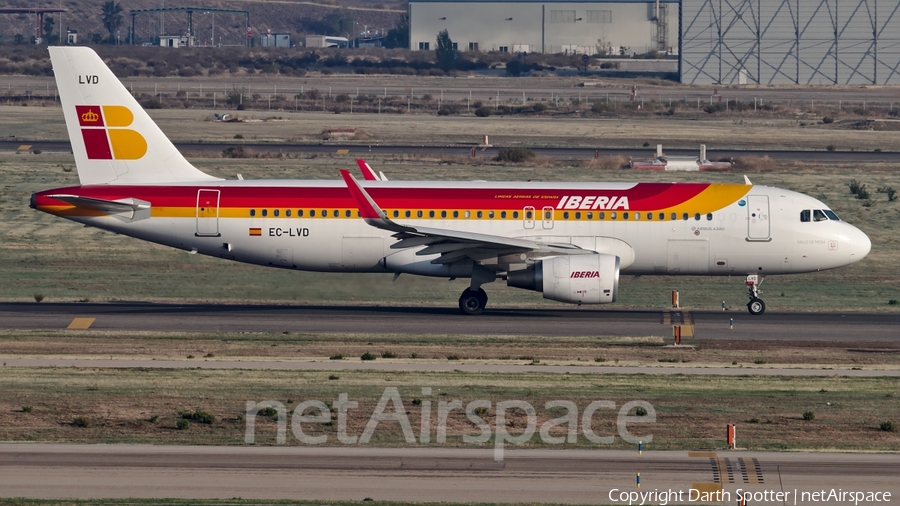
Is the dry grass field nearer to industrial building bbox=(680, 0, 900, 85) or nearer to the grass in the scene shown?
industrial building bbox=(680, 0, 900, 85)

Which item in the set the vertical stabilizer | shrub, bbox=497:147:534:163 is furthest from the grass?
shrub, bbox=497:147:534:163

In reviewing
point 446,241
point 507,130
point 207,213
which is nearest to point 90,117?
point 207,213

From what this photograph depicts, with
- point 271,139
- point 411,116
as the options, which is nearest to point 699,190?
point 271,139

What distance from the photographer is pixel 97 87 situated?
35.8 meters

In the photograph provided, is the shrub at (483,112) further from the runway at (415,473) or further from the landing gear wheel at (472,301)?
the runway at (415,473)

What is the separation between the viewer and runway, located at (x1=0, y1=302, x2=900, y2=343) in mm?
32844

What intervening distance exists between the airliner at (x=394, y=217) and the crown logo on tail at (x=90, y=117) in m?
0.03

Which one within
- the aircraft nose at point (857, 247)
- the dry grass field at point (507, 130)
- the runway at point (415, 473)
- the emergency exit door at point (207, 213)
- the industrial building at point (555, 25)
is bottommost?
the runway at point (415, 473)

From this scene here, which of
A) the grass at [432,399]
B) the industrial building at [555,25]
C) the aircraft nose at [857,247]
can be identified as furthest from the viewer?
the industrial building at [555,25]

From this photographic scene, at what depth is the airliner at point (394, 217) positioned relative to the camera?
35.3m

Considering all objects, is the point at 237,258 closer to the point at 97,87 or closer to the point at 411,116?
the point at 97,87

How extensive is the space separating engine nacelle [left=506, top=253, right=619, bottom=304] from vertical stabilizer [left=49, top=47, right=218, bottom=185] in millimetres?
11648

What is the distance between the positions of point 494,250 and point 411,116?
60.5m

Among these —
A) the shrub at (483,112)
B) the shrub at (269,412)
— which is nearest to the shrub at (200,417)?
the shrub at (269,412)
